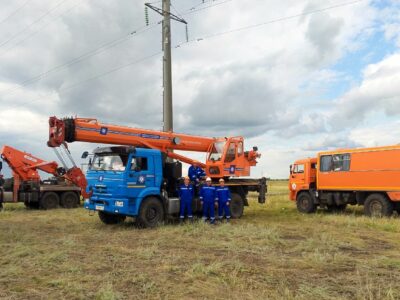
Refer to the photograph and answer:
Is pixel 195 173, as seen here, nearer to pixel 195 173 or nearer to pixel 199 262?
pixel 195 173

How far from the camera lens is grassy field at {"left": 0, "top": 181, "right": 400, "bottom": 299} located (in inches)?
255

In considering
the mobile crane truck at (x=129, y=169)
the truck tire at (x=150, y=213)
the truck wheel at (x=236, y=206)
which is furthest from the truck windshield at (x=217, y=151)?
the truck tire at (x=150, y=213)

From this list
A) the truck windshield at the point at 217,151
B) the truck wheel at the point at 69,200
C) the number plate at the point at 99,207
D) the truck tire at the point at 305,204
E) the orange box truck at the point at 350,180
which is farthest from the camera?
the truck wheel at the point at 69,200

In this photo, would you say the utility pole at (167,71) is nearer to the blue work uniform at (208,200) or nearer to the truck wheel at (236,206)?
the truck wheel at (236,206)

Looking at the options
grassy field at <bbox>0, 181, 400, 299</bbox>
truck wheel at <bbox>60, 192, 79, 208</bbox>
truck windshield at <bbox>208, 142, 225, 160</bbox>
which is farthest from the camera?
truck wheel at <bbox>60, 192, 79, 208</bbox>

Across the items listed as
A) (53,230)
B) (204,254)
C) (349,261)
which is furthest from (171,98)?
(349,261)

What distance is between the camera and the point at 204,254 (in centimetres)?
926

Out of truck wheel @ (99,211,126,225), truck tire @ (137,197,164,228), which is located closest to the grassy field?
truck tire @ (137,197,164,228)

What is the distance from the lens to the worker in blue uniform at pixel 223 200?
1523cm

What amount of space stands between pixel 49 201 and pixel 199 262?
15.0 m

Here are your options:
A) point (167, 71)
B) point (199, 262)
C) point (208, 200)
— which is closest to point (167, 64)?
point (167, 71)

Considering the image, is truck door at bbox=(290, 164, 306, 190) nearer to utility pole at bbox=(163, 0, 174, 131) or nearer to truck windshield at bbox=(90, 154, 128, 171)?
utility pole at bbox=(163, 0, 174, 131)

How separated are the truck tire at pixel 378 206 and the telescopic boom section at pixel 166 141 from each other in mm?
4789

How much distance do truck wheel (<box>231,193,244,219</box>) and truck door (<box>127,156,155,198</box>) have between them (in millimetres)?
4162
